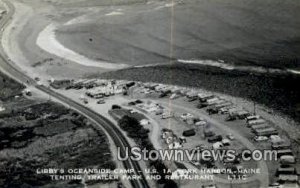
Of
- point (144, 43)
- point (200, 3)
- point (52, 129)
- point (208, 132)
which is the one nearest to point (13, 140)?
point (52, 129)

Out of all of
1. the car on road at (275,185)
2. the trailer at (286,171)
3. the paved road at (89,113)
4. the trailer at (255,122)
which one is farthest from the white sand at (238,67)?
the car on road at (275,185)

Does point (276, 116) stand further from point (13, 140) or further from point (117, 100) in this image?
point (13, 140)

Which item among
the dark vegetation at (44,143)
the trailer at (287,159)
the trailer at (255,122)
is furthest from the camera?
the trailer at (255,122)

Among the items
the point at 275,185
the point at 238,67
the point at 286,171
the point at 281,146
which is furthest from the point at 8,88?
the point at 275,185

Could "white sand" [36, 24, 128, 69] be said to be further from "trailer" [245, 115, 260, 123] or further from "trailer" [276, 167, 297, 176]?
"trailer" [276, 167, 297, 176]

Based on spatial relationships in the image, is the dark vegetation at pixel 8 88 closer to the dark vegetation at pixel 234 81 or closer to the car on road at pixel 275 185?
the dark vegetation at pixel 234 81

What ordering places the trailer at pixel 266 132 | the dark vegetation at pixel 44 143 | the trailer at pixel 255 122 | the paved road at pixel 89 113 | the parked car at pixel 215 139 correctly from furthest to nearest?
the trailer at pixel 255 122
the trailer at pixel 266 132
the parked car at pixel 215 139
the dark vegetation at pixel 44 143
the paved road at pixel 89 113
